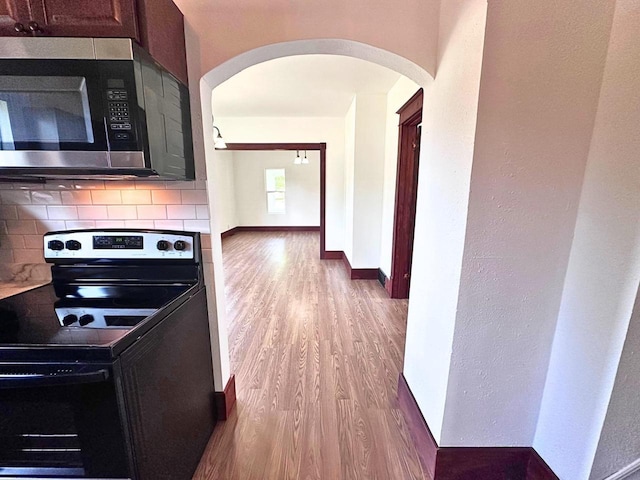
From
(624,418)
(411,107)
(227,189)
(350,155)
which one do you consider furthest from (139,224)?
(227,189)

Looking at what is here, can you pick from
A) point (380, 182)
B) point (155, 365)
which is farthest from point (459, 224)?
point (380, 182)

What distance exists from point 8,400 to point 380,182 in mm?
3636

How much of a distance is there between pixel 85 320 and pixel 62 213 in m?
0.74

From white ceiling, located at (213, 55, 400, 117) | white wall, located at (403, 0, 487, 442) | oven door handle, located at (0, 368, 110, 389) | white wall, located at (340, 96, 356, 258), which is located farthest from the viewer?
white wall, located at (340, 96, 356, 258)

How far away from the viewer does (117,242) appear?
1.36 m

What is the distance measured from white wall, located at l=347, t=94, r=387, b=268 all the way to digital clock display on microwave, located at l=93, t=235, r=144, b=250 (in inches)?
112

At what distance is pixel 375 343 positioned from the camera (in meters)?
2.42

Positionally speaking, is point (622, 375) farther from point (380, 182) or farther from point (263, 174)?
point (263, 174)

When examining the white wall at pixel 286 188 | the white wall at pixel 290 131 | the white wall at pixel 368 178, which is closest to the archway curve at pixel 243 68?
the white wall at pixel 368 178

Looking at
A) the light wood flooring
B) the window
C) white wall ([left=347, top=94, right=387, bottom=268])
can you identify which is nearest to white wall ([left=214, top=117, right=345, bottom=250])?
white wall ([left=347, top=94, right=387, bottom=268])

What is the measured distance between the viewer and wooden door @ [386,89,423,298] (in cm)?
305

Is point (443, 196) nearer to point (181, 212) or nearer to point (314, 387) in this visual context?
point (181, 212)

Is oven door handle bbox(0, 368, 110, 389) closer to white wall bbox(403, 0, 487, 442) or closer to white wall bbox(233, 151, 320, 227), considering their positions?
white wall bbox(403, 0, 487, 442)

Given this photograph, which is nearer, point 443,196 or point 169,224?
point 443,196
